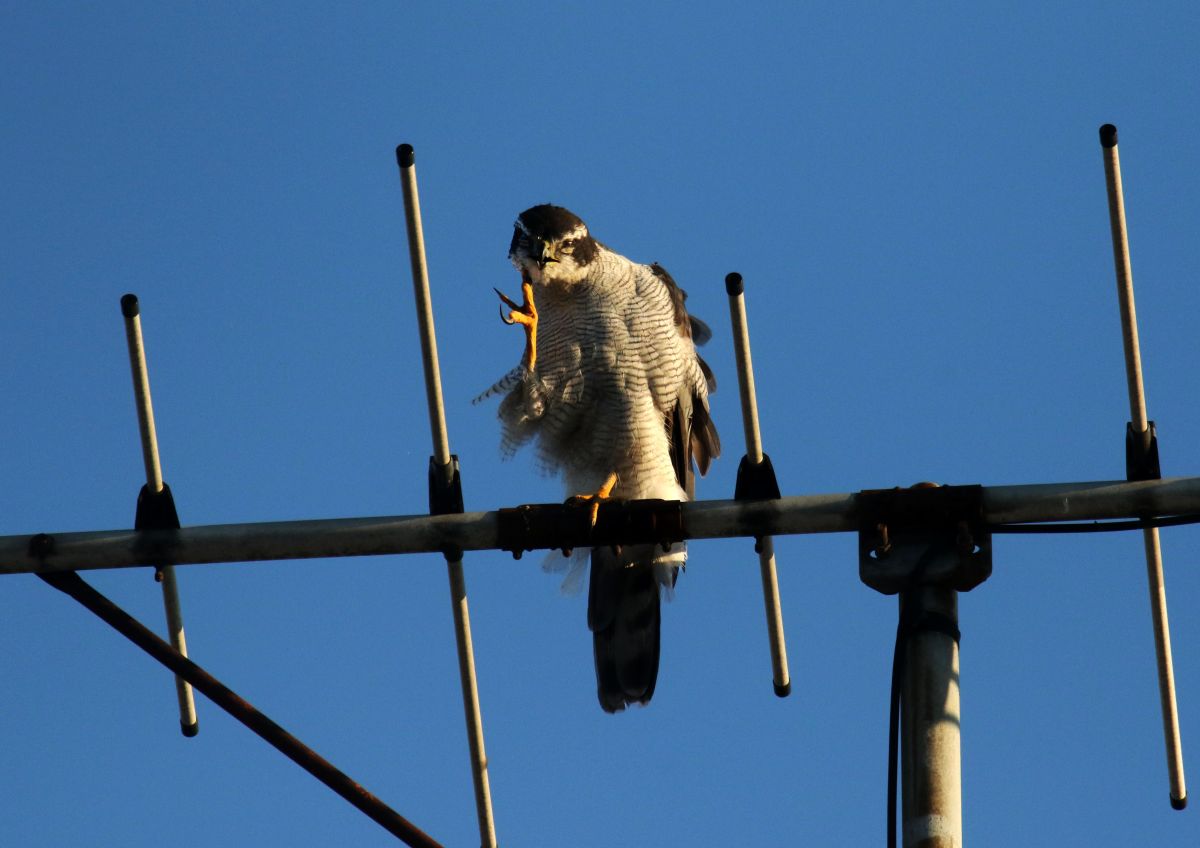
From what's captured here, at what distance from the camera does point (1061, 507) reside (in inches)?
148

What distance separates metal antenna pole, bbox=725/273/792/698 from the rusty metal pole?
511 mm

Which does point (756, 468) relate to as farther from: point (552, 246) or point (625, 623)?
point (552, 246)

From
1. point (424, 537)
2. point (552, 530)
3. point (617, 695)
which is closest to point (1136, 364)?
point (552, 530)

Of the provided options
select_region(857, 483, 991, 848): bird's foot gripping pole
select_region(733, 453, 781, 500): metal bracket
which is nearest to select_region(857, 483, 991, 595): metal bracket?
select_region(857, 483, 991, 848): bird's foot gripping pole

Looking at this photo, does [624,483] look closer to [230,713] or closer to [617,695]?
[617,695]

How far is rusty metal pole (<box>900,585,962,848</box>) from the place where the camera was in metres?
3.37

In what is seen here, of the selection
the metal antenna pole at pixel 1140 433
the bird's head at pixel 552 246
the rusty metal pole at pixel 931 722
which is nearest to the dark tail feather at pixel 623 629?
the bird's head at pixel 552 246

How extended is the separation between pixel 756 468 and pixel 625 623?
261 cm

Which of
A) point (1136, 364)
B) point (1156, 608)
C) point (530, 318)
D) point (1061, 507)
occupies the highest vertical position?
point (530, 318)

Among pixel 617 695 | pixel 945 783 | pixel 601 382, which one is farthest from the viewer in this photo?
pixel 601 382

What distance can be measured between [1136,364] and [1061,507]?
52 cm

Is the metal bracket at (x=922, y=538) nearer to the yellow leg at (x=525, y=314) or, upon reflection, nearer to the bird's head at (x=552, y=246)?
the yellow leg at (x=525, y=314)

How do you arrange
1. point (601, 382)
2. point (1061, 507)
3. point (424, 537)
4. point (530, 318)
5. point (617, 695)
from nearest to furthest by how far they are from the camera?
point (1061, 507), point (424, 537), point (530, 318), point (617, 695), point (601, 382)

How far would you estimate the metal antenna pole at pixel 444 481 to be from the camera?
163 inches
